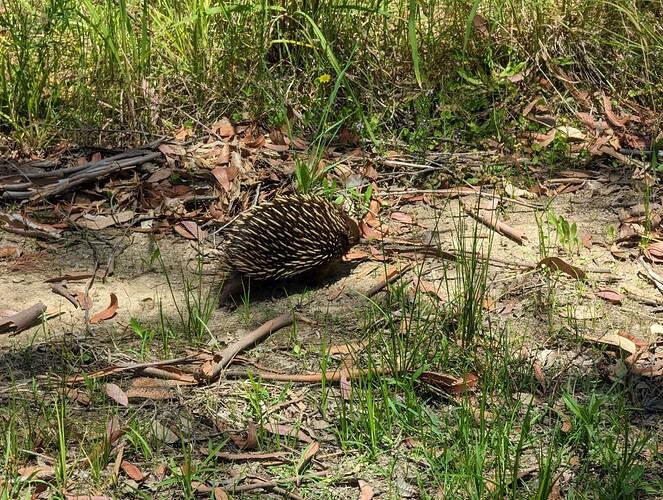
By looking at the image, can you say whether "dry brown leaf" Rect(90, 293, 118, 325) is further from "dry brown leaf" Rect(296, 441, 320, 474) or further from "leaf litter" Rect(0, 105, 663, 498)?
"dry brown leaf" Rect(296, 441, 320, 474)

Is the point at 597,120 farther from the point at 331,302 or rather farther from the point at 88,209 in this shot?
the point at 88,209

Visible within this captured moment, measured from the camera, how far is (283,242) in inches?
167

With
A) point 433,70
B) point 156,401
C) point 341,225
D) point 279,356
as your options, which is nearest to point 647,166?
point 433,70

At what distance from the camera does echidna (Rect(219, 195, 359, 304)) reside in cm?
420

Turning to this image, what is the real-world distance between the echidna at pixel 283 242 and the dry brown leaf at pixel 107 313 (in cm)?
52

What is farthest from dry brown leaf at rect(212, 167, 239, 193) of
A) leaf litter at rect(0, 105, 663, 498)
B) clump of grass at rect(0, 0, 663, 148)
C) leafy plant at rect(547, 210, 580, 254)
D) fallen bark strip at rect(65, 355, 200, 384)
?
leafy plant at rect(547, 210, 580, 254)

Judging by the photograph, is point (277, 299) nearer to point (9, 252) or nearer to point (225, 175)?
point (225, 175)

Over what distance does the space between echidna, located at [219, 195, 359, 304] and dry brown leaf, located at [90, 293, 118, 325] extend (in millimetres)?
519

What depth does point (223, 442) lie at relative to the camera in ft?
9.75

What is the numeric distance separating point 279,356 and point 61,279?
4.51ft

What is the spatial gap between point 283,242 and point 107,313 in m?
0.93

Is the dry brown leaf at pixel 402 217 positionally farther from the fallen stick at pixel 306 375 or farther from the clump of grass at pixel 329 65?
the fallen stick at pixel 306 375

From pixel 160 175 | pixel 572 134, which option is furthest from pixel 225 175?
pixel 572 134

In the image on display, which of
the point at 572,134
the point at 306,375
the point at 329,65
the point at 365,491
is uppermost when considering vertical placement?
the point at 329,65
